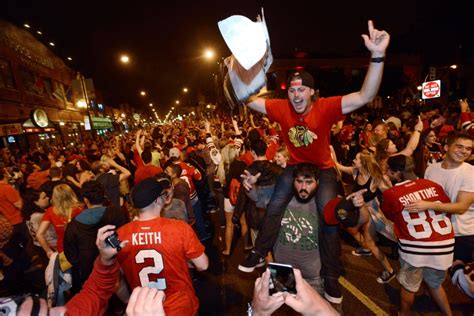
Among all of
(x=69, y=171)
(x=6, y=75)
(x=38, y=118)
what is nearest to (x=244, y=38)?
(x=69, y=171)

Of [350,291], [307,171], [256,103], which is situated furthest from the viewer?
[350,291]

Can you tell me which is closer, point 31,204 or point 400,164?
point 400,164

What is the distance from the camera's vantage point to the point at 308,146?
3148mm

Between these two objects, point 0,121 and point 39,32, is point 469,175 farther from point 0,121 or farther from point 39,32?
point 39,32

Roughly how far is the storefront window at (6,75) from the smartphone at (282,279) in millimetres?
24683

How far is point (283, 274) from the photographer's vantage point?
141 centimetres

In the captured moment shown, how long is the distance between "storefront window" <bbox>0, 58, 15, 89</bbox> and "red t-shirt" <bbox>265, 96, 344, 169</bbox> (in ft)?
76.7

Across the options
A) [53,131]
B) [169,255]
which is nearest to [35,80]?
[53,131]

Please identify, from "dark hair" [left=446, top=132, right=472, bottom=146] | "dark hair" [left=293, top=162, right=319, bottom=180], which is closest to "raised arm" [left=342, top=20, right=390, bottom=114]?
"dark hair" [left=293, top=162, right=319, bottom=180]

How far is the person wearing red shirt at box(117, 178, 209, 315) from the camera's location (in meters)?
2.68

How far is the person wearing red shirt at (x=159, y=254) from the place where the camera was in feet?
8.80

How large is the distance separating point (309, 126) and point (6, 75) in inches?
997

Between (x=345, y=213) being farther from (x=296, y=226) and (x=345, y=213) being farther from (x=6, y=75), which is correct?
(x=6, y=75)

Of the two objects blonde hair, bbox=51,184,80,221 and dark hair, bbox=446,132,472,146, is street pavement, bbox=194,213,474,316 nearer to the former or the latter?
dark hair, bbox=446,132,472,146
